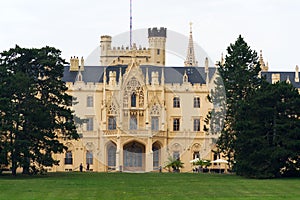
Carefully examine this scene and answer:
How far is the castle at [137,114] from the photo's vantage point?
106312 millimetres

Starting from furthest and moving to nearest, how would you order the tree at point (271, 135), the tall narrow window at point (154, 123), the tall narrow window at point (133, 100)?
the tall narrow window at point (133, 100)
the tall narrow window at point (154, 123)
the tree at point (271, 135)

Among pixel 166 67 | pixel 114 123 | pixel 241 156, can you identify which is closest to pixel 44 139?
pixel 241 156

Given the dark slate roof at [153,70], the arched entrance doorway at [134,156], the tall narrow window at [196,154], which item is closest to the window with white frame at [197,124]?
the tall narrow window at [196,154]

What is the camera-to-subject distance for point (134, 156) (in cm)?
10688

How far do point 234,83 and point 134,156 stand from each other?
33041 mm

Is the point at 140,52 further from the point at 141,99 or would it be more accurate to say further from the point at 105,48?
the point at 141,99

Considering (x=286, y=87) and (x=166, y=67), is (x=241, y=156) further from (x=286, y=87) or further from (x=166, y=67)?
(x=166, y=67)

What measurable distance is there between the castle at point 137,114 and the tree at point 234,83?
2546cm

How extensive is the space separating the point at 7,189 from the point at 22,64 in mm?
20785

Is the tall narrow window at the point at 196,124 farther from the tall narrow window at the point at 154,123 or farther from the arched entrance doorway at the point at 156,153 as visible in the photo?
the arched entrance doorway at the point at 156,153

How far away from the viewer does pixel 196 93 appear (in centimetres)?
11175

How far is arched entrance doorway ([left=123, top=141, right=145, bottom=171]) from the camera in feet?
348

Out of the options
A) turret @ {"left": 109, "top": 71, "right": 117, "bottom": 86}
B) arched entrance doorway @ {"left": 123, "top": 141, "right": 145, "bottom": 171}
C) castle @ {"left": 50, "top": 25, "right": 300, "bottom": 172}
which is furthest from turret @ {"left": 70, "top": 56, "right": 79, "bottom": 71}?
arched entrance doorway @ {"left": 123, "top": 141, "right": 145, "bottom": 171}

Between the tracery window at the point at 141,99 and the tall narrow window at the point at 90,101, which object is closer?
the tracery window at the point at 141,99
